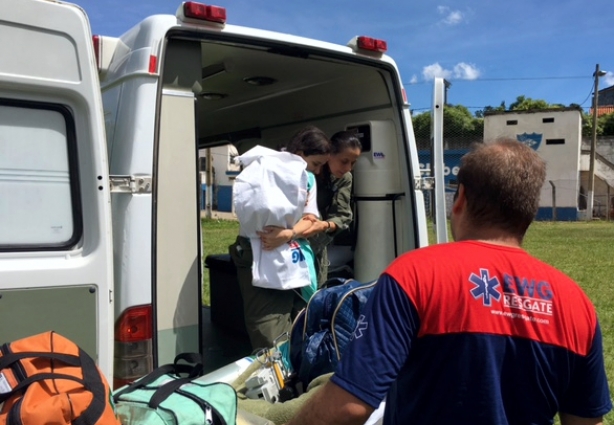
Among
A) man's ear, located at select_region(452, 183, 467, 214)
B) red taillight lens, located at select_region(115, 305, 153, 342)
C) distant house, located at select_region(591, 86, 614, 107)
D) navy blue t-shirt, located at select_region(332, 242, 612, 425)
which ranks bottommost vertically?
red taillight lens, located at select_region(115, 305, 153, 342)

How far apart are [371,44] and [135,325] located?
2043mm

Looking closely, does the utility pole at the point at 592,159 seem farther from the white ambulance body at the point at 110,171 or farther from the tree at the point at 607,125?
the white ambulance body at the point at 110,171

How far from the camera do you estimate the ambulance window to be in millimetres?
2078

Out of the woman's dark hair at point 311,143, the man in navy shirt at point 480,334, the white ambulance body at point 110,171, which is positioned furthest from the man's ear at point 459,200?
the woman's dark hair at point 311,143

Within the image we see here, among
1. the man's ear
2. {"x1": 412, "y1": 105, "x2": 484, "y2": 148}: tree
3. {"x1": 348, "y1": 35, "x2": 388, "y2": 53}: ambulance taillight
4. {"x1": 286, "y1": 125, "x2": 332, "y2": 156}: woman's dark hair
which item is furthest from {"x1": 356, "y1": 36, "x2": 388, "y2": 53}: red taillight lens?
{"x1": 412, "y1": 105, "x2": 484, "y2": 148}: tree

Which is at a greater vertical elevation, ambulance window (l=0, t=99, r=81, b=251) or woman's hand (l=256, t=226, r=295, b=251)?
ambulance window (l=0, t=99, r=81, b=251)

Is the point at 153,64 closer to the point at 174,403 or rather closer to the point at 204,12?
the point at 204,12

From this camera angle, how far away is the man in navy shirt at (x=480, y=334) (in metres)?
1.40

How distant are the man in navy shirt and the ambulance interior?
Answer: 1.42m

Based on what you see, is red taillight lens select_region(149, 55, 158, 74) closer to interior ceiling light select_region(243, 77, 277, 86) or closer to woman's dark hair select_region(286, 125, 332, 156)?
woman's dark hair select_region(286, 125, 332, 156)

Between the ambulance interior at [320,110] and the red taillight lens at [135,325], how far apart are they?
20 centimetres

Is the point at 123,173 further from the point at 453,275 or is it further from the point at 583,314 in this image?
the point at 583,314

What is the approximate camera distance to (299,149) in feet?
11.3

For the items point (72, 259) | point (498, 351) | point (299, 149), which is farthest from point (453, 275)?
point (299, 149)
